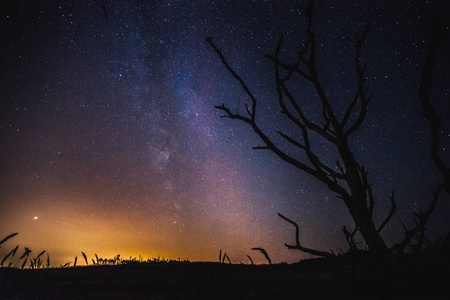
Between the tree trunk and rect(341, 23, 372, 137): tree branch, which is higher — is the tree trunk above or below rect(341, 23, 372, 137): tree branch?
below

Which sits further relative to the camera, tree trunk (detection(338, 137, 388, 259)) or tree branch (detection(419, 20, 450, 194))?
tree trunk (detection(338, 137, 388, 259))

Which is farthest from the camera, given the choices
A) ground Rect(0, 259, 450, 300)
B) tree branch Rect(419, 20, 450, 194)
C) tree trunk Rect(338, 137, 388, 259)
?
tree trunk Rect(338, 137, 388, 259)

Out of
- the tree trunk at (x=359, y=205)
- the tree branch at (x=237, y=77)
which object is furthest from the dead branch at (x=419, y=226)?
the tree branch at (x=237, y=77)

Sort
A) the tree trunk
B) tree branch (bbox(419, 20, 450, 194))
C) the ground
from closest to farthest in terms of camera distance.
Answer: the ground → tree branch (bbox(419, 20, 450, 194)) → the tree trunk

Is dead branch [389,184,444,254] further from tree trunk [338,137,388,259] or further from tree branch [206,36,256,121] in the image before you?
tree branch [206,36,256,121]

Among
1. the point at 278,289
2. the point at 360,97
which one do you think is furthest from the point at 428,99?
the point at 278,289

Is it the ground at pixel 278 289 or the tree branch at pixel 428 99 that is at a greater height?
the tree branch at pixel 428 99

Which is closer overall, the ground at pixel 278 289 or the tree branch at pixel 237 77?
the ground at pixel 278 289

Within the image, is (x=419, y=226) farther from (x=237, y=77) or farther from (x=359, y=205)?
(x=237, y=77)

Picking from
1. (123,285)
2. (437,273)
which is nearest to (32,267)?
(123,285)

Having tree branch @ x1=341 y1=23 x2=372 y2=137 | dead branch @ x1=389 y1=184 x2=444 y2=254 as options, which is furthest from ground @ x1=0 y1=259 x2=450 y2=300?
tree branch @ x1=341 y1=23 x2=372 y2=137

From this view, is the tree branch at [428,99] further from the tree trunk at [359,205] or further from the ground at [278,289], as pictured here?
the ground at [278,289]

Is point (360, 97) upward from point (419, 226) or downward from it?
upward

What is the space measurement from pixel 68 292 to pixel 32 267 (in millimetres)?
3671
